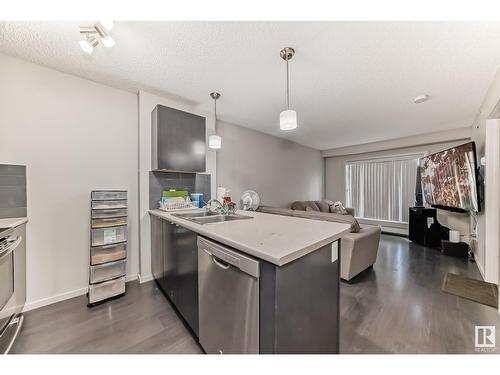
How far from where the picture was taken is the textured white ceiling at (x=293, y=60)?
1404 mm

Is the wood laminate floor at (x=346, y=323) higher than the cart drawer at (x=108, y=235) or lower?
lower

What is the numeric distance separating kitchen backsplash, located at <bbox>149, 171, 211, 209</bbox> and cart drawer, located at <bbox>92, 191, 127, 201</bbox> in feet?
1.28

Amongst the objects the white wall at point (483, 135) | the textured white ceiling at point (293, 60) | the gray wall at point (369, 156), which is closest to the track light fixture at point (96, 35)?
the textured white ceiling at point (293, 60)

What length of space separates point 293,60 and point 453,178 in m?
3.19

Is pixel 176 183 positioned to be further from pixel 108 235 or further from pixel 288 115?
pixel 288 115

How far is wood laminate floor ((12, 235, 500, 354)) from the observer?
133 cm

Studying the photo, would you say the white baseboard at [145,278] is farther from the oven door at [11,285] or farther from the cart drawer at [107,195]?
the cart drawer at [107,195]

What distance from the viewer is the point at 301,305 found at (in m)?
0.90

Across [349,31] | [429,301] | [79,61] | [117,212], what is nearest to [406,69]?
[349,31]

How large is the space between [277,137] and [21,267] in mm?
4492

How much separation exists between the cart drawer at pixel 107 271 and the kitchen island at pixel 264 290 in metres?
1.08
